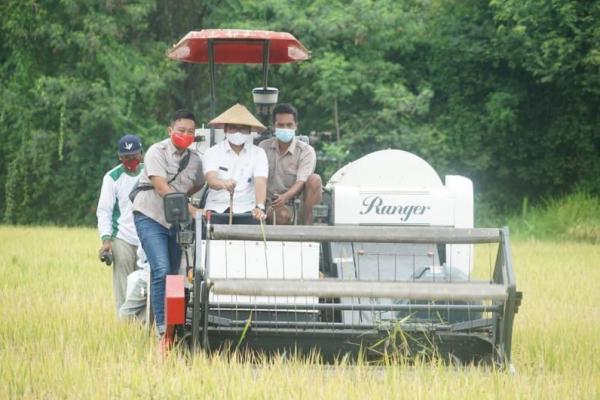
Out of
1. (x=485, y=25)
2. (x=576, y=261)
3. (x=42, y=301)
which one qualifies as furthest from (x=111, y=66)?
(x=42, y=301)

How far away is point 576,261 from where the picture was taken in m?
18.7

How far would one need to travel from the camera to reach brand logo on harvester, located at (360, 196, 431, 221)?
1023 centimetres

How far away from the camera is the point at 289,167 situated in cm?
1065

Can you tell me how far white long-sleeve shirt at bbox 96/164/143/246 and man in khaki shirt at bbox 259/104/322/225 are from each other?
1319 mm

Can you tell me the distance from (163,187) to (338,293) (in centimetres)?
219

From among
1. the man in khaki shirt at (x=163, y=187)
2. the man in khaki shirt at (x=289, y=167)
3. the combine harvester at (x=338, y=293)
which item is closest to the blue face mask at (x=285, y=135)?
the man in khaki shirt at (x=289, y=167)

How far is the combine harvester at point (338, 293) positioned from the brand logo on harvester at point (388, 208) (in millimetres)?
363

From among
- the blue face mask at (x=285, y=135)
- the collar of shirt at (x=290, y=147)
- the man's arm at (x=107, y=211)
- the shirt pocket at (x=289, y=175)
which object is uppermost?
the blue face mask at (x=285, y=135)

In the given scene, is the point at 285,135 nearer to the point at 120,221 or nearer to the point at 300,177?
the point at 300,177

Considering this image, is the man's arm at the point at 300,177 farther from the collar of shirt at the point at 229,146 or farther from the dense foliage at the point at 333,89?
the dense foliage at the point at 333,89

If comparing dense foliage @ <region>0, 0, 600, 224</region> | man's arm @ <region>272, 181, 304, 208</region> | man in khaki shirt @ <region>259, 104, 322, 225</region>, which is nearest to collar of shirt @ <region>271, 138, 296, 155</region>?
man in khaki shirt @ <region>259, 104, 322, 225</region>

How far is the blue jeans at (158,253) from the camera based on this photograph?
922cm

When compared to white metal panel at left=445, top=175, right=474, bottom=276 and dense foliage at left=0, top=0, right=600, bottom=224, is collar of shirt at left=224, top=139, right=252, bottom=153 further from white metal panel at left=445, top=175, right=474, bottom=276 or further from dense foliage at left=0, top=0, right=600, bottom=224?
dense foliage at left=0, top=0, right=600, bottom=224

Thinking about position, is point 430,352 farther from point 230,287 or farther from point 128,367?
point 128,367
